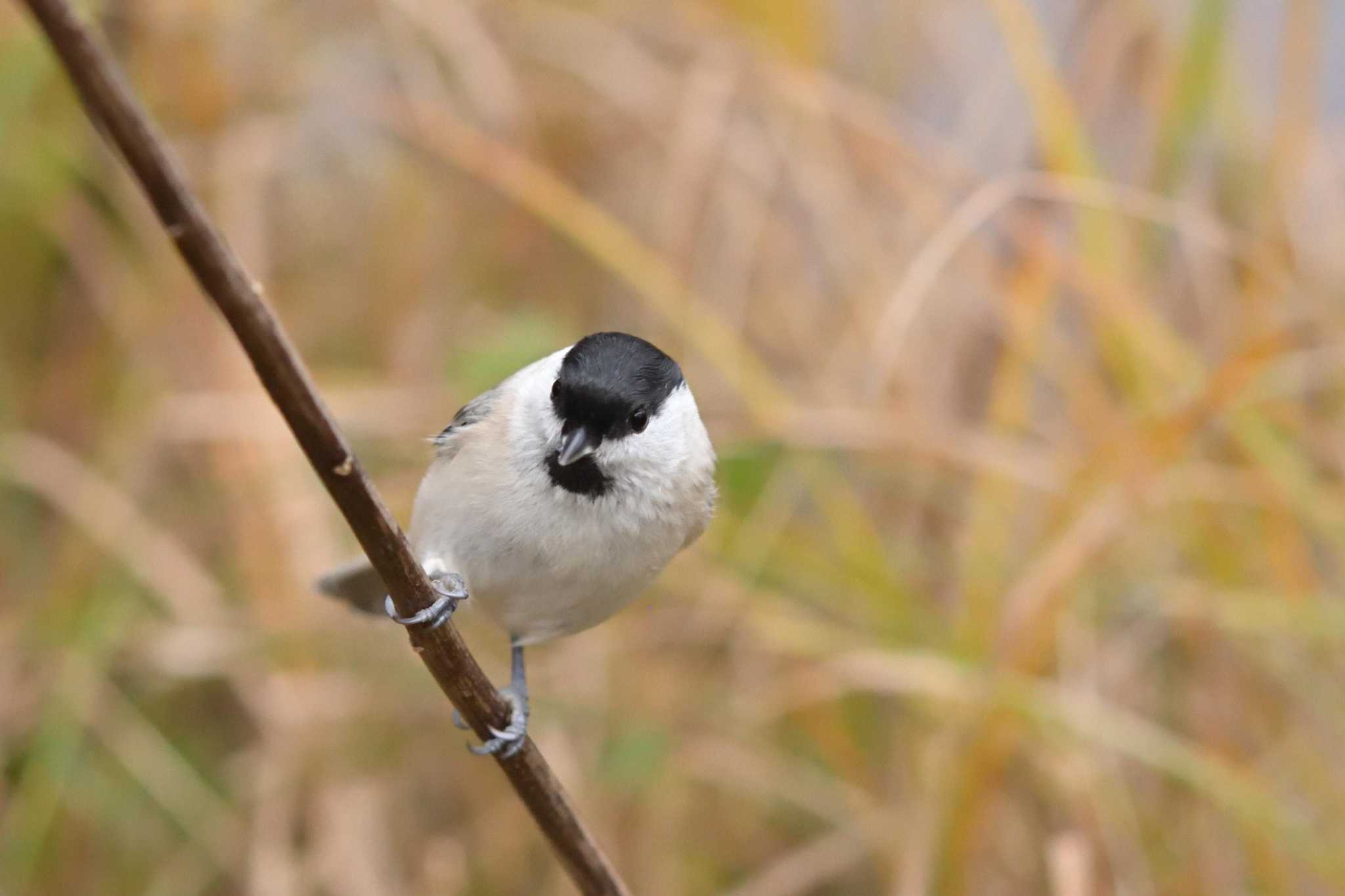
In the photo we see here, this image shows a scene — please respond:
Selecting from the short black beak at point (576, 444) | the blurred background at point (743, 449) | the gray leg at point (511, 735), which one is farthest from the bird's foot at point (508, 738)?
the blurred background at point (743, 449)

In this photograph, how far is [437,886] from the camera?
221 cm

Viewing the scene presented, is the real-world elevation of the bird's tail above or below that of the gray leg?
below

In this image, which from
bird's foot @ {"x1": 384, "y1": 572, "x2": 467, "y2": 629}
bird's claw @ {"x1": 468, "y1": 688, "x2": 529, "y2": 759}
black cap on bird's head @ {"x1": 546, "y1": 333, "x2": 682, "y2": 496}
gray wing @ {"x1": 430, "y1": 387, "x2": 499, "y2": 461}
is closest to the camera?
bird's foot @ {"x1": 384, "y1": 572, "x2": 467, "y2": 629}

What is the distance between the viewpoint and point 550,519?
1.37 m

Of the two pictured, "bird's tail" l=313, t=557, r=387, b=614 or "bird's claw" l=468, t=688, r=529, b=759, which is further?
"bird's tail" l=313, t=557, r=387, b=614

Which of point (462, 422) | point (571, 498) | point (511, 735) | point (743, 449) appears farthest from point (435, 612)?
point (743, 449)

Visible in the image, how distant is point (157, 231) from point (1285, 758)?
2.54 metres

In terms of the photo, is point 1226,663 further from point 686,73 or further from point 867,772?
point 686,73

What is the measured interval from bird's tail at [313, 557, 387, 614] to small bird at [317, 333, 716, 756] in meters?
0.18

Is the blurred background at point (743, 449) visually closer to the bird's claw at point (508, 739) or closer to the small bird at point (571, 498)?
the small bird at point (571, 498)

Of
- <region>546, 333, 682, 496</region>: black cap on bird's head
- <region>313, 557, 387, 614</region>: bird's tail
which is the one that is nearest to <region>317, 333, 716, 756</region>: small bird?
<region>546, 333, 682, 496</region>: black cap on bird's head

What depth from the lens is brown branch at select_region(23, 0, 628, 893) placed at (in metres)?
0.62

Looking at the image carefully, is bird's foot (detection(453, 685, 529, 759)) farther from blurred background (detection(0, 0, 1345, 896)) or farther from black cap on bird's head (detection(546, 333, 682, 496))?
blurred background (detection(0, 0, 1345, 896))

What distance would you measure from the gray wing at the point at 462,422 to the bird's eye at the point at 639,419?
0.27 meters
